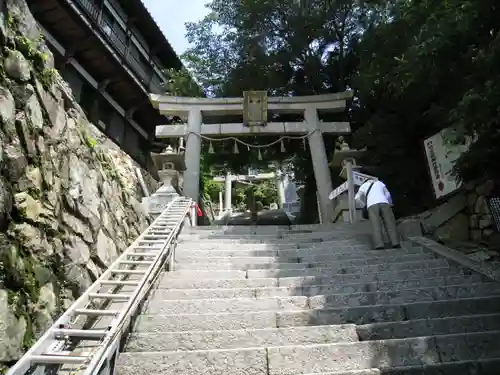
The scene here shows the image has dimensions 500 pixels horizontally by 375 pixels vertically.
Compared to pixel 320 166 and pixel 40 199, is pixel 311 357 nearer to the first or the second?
pixel 40 199

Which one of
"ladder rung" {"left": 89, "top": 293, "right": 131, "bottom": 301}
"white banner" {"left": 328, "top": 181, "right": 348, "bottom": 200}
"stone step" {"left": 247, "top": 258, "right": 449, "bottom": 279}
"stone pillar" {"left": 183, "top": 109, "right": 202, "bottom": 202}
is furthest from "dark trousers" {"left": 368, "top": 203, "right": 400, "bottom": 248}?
"stone pillar" {"left": 183, "top": 109, "right": 202, "bottom": 202}

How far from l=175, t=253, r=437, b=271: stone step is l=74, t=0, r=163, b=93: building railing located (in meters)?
9.18

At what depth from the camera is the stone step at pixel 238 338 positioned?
124 inches

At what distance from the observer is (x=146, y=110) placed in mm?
14742

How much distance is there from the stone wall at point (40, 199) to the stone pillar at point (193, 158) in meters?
4.54

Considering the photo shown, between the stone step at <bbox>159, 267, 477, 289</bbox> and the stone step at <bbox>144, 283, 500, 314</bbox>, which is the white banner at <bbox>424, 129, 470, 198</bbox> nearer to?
the stone step at <bbox>159, 267, 477, 289</bbox>

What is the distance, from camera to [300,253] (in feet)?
19.4

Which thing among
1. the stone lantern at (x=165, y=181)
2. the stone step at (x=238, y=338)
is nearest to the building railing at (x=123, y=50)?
the stone lantern at (x=165, y=181)

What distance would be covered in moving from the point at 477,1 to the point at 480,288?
3214mm

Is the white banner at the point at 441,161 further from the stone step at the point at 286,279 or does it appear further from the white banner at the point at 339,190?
the stone step at the point at 286,279

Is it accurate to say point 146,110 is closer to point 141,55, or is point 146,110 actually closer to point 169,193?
point 141,55

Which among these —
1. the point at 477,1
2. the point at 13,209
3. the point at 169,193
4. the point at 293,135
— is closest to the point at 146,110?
the point at 293,135

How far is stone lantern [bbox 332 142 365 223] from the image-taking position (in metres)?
8.84

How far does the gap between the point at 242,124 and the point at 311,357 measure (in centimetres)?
992
